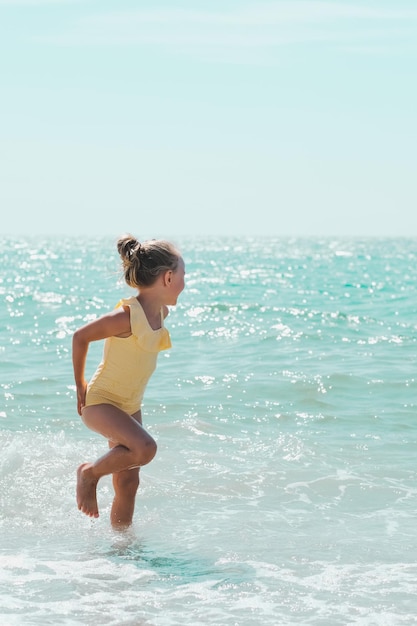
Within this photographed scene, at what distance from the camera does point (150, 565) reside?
5559 millimetres

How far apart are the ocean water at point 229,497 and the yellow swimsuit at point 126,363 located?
1.39 feet

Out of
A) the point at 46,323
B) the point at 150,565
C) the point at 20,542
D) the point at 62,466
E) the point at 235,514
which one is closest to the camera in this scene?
the point at 150,565

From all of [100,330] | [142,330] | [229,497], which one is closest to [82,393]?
[100,330]

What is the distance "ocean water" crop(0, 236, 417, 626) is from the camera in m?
5.04

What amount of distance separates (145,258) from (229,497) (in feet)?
8.03

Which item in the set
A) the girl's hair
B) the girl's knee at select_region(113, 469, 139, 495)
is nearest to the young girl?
the girl's hair

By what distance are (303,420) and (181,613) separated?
556cm

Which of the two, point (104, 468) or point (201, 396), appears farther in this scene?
point (201, 396)

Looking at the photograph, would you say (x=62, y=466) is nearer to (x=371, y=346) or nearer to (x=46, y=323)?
(x=371, y=346)

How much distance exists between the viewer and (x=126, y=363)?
224 inches

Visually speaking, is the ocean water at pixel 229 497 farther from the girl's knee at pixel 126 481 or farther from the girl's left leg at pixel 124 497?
the girl's knee at pixel 126 481

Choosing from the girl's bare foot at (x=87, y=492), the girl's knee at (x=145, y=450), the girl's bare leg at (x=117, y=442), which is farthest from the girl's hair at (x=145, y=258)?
the girl's bare foot at (x=87, y=492)

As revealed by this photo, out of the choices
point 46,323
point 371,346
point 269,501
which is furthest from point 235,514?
point 46,323

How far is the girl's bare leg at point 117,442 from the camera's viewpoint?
560 centimetres
